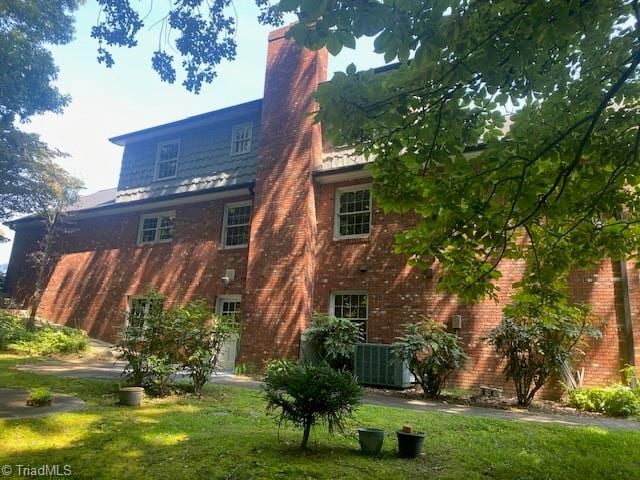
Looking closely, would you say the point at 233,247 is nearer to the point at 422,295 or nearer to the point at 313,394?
the point at 422,295

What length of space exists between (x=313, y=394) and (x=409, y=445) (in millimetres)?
1179

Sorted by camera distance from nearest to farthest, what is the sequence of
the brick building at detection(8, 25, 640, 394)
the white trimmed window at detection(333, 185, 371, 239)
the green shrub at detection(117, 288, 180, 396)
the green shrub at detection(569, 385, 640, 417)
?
the green shrub at detection(117, 288, 180, 396)
the green shrub at detection(569, 385, 640, 417)
the brick building at detection(8, 25, 640, 394)
the white trimmed window at detection(333, 185, 371, 239)

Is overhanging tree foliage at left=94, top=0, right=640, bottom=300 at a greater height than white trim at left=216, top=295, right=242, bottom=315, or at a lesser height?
greater

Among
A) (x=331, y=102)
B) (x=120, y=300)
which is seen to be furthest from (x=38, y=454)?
(x=120, y=300)

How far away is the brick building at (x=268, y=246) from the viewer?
34.0 feet

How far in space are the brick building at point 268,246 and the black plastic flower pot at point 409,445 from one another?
20.8 ft

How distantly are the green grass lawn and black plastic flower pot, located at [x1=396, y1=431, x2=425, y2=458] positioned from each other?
0.34 feet

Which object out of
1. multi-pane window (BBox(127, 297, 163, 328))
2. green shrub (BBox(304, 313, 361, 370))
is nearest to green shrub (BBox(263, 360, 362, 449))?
multi-pane window (BBox(127, 297, 163, 328))

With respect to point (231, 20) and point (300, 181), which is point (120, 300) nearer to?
point (300, 181)

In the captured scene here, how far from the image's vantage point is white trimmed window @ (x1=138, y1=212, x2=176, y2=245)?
15797mm

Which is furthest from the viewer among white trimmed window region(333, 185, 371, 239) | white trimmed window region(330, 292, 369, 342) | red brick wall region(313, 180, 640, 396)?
white trimmed window region(333, 185, 371, 239)

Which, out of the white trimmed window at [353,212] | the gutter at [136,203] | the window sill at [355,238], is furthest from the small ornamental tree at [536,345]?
the gutter at [136,203]

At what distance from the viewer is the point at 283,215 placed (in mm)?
12789

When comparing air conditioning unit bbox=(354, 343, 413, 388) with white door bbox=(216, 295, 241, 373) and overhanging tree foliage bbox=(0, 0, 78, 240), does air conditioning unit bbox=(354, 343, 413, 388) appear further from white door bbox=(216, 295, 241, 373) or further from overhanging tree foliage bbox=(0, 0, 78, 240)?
overhanging tree foliage bbox=(0, 0, 78, 240)
